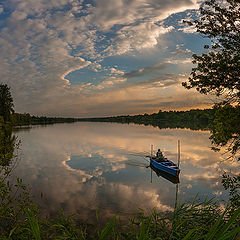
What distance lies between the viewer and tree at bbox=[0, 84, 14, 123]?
58.6 m

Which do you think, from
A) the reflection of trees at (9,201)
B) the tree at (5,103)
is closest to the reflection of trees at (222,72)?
the reflection of trees at (9,201)

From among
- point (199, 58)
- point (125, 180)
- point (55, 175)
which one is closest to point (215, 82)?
point (199, 58)

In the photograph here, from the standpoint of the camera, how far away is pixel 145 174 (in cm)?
2489

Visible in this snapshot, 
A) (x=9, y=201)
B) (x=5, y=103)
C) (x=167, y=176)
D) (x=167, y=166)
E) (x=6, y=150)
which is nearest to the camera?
(x=9, y=201)

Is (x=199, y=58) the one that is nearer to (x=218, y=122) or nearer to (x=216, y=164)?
(x=218, y=122)

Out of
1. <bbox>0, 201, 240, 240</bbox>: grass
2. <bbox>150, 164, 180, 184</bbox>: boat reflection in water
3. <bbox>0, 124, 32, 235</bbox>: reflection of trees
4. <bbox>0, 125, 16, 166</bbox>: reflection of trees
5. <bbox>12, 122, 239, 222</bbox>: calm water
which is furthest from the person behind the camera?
<bbox>150, 164, 180, 184</bbox>: boat reflection in water

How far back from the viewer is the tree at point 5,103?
2305 inches

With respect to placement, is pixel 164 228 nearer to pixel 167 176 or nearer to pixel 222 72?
pixel 222 72

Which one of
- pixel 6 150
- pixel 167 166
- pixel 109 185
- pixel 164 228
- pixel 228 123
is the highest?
pixel 228 123

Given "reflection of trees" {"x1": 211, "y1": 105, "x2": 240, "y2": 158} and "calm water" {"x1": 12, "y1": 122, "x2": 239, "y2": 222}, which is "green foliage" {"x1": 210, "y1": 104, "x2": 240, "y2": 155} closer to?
"reflection of trees" {"x1": 211, "y1": 105, "x2": 240, "y2": 158}

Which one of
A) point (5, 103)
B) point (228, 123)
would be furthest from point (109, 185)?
point (5, 103)

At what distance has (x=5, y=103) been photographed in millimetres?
60125

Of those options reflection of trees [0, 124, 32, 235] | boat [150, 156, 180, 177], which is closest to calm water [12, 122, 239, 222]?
boat [150, 156, 180, 177]

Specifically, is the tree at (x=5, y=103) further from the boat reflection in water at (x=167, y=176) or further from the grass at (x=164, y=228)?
the grass at (x=164, y=228)
